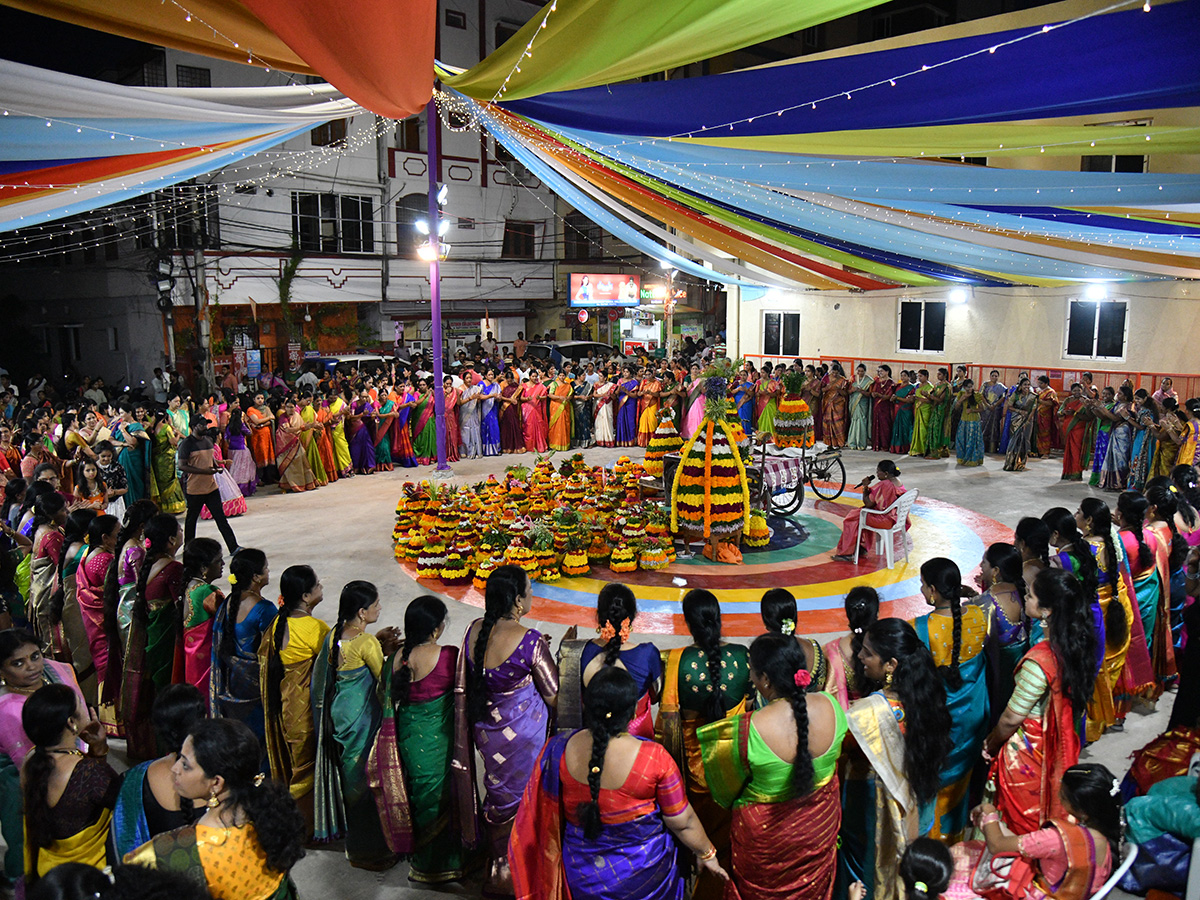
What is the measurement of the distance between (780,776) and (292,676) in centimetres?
229

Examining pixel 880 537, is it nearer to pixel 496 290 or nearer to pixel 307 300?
pixel 307 300

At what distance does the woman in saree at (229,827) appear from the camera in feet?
7.13

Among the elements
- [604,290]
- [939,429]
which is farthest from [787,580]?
[604,290]

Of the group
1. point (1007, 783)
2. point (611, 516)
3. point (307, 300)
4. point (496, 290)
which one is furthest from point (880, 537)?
point (496, 290)

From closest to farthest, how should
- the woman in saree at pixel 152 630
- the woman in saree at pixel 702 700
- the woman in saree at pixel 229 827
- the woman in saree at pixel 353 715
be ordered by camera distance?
the woman in saree at pixel 229 827
the woman in saree at pixel 702 700
the woman in saree at pixel 353 715
the woman in saree at pixel 152 630

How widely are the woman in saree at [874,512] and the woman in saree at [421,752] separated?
17.0ft

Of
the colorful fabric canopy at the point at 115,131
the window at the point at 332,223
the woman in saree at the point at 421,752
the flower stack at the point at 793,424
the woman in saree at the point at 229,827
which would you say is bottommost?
the woman in saree at the point at 421,752

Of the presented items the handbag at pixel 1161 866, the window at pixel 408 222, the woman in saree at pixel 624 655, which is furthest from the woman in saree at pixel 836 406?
the window at pixel 408 222

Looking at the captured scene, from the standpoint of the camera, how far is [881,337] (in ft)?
55.7

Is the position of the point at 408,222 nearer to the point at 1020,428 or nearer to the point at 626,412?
the point at 626,412

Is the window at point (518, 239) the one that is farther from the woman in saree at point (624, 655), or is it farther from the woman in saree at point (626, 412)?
the woman in saree at point (624, 655)

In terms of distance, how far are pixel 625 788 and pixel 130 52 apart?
24288mm

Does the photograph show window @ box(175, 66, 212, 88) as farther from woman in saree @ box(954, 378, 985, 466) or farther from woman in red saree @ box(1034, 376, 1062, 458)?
woman in red saree @ box(1034, 376, 1062, 458)

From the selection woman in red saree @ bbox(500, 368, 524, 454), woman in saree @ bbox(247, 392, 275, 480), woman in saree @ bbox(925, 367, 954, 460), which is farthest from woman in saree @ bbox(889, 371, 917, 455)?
woman in saree @ bbox(247, 392, 275, 480)
